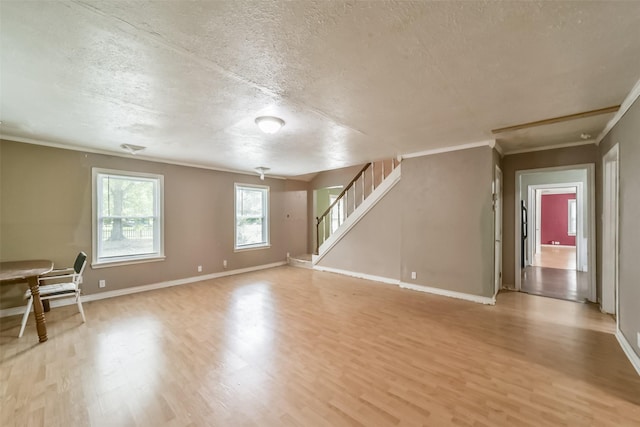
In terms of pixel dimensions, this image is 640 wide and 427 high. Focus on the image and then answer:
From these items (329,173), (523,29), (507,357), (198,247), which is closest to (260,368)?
(507,357)

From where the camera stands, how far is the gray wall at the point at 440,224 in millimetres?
3934

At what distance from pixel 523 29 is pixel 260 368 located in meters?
3.21

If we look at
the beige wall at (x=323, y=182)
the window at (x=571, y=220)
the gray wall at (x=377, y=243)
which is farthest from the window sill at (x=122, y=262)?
the window at (x=571, y=220)

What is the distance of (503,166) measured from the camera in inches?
187

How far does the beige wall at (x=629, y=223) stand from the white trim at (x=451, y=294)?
1360mm

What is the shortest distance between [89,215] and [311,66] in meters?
4.58

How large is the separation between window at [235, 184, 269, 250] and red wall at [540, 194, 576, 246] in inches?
437

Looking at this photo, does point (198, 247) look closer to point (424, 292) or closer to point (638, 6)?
point (424, 292)

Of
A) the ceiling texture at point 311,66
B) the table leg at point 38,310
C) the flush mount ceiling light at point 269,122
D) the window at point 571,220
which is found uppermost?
the ceiling texture at point 311,66

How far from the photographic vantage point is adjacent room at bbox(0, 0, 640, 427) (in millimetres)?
1627

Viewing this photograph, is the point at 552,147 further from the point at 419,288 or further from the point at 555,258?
the point at 555,258

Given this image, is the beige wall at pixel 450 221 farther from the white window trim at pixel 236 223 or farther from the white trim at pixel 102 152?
the white trim at pixel 102 152

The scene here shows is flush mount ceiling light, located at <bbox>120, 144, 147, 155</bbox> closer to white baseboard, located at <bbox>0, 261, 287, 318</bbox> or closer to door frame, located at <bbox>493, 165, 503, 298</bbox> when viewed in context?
white baseboard, located at <bbox>0, 261, 287, 318</bbox>

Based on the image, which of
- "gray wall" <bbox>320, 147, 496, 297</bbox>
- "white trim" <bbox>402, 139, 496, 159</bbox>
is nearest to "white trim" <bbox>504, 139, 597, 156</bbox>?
"gray wall" <bbox>320, 147, 496, 297</bbox>
